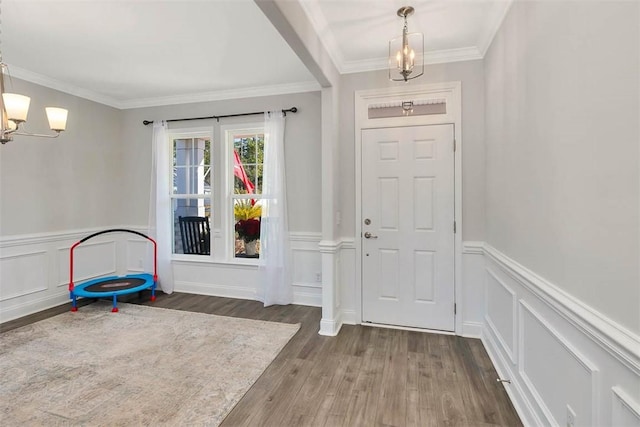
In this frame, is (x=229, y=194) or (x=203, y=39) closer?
(x=203, y=39)

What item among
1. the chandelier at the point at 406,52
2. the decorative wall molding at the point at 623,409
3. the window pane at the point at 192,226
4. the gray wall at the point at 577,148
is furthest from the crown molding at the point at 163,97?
the decorative wall molding at the point at 623,409

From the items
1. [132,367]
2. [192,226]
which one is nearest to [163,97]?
[192,226]

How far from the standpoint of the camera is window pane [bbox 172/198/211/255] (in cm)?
437

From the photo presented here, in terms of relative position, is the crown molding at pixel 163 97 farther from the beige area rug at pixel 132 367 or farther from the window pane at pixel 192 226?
the beige area rug at pixel 132 367

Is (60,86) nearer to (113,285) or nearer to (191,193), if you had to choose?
(191,193)

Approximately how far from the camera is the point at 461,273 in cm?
295

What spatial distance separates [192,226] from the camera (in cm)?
442

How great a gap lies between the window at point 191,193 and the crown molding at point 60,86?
1006 millimetres

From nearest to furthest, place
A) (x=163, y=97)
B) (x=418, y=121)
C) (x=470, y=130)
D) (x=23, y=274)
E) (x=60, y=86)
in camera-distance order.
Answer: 1. (x=470, y=130)
2. (x=418, y=121)
3. (x=23, y=274)
4. (x=60, y=86)
5. (x=163, y=97)

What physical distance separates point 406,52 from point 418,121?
43.2 inches

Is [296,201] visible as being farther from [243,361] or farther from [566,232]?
[566,232]

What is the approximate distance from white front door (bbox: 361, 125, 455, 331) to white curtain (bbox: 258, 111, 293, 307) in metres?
1.07

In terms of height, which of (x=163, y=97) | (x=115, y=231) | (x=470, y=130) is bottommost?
(x=115, y=231)

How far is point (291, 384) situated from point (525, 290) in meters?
1.67
